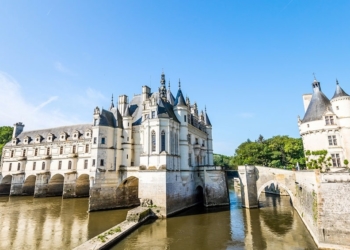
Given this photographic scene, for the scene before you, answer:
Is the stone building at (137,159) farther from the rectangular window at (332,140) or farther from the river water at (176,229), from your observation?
the rectangular window at (332,140)

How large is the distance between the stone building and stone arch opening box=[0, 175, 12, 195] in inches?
149

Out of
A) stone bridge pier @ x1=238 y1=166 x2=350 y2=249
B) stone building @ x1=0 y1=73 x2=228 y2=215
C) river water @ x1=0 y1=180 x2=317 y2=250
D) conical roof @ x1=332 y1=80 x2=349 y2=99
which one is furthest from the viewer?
stone building @ x1=0 y1=73 x2=228 y2=215

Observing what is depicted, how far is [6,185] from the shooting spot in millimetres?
44531

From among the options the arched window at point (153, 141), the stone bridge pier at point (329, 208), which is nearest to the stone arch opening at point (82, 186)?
the arched window at point (153, 141)

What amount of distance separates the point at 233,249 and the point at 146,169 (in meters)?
13.1

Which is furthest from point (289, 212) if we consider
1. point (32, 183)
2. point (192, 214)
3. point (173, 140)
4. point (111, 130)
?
point (32, 183)

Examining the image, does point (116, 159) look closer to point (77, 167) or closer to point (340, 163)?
point (77, 167)

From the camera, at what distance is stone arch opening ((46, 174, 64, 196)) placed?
4019cm

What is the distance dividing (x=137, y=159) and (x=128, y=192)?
4.70 metres

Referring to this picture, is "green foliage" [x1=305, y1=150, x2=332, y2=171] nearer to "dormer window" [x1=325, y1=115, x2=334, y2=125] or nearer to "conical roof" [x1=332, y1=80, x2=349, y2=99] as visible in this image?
"dormer window" [x1=325, y1=115, x2=334, y2=125]

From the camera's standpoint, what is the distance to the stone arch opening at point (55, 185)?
4019 cm

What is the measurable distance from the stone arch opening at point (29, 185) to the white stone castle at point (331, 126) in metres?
50.0

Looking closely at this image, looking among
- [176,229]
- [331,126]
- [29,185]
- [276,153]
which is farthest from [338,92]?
[29,185]

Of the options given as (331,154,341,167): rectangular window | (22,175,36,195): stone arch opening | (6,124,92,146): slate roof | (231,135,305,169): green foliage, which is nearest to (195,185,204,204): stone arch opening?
(231,135,305,169): green foliage
